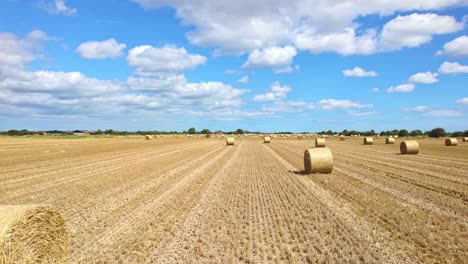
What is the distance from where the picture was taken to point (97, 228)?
10.1 meters

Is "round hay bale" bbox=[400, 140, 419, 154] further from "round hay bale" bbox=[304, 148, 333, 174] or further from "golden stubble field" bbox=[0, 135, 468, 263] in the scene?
"round hay bale" bbox=[304, 148, 333, 174]

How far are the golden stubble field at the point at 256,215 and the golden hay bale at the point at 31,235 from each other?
570mm

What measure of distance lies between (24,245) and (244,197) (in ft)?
27.1

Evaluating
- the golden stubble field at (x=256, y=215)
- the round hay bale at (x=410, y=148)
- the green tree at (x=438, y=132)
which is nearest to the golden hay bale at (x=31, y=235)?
the golden stubble field at (x=256, y=215)

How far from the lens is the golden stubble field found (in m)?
8.22

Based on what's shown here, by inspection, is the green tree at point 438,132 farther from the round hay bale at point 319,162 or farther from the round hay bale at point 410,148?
the round hay bale at point 319,162

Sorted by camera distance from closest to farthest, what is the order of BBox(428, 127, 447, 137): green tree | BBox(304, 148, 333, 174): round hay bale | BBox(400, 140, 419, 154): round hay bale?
1. BBox(304, 148, 333, 174): round hay bale
2. BBox(400, 140, 419, 154): round hay bale
3. BBox(428, 127, 447, 137): green tree

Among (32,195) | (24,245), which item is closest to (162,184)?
(32,195)

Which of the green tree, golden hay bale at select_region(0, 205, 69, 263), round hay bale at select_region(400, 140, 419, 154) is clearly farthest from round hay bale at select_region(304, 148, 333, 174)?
the green tree

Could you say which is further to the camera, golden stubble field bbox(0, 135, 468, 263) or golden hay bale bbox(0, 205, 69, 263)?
golden stubble field bbox(0, 135, 468, 263)

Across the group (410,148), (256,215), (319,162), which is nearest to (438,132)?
(410,148)

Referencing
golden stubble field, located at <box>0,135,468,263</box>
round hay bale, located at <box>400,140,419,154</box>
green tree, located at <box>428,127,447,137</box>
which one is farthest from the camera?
green tree, located at <box>428,127,447,137</box>

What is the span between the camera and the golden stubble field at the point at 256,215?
8.22 metres

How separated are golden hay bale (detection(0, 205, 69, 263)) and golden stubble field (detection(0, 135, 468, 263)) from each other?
Result: 570 mm
